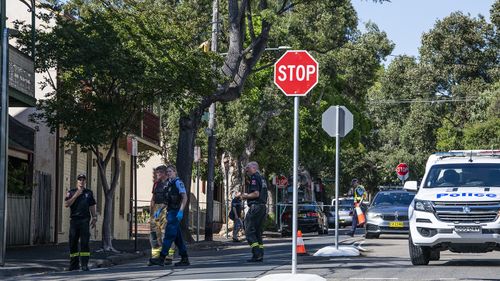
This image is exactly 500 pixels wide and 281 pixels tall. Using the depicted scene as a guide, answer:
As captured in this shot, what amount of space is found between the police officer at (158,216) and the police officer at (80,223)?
1175mm

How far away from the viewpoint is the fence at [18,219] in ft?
97.9

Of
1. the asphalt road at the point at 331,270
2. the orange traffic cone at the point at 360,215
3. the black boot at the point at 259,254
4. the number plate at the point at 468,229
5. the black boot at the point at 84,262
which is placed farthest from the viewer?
the orange traffic cone at the point at 360,215

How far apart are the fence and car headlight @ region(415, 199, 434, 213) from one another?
13.8 metres

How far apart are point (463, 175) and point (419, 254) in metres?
1.66

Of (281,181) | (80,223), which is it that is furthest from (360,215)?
(281,181)

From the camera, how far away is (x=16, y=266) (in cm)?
2131

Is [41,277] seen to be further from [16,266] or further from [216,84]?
[216,84]

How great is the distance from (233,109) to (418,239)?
94.4ft

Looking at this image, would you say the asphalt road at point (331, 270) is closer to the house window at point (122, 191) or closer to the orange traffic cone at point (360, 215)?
the orange traffic cone at point (360, 215)

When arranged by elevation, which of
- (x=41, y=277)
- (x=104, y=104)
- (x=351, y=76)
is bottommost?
(x=41, y=277)

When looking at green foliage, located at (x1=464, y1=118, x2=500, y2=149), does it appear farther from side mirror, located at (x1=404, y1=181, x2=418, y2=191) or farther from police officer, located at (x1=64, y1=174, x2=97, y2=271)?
police officer, located at (x1=64, y1=174, x2=97, y2=271)

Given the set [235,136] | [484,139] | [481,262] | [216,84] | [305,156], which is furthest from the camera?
[484,139]

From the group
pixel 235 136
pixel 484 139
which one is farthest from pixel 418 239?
pixel 484 139

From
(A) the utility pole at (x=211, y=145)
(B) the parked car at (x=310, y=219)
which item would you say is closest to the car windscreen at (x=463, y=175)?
(A) the utility pole at (x=211, y=145)
